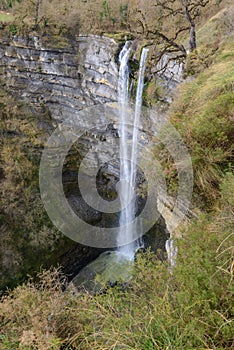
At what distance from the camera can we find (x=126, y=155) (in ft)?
38.8

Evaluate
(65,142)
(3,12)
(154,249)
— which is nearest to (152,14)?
(65,142)

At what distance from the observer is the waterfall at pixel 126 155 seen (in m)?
9.91

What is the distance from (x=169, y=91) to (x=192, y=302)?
706 centimetres

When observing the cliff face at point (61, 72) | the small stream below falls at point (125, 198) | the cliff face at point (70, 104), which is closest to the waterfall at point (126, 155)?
the small stream below falls at point (125, 198)

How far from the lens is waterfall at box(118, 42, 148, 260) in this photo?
9.91 meters

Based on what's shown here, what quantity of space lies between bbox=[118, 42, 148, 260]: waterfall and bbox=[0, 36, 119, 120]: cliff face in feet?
2.26

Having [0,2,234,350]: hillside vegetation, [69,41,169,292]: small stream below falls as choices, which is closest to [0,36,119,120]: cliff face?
[69,41,169,292]: small stream below falls

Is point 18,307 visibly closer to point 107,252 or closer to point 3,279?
point 3,279

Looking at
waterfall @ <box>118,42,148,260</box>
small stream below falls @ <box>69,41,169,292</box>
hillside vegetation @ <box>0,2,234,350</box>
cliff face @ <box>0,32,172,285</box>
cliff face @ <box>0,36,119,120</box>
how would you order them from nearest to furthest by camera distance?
hillside vegetation @ <box>0,2,234,350</box> → waterfall @ <box>118,42,148,260</box> → small stream below falls @ <box>69,41,169,292</box> → cliff face @ <box>0,32,172,285</box> → cliff face @ <box>0,36,119,120</box>

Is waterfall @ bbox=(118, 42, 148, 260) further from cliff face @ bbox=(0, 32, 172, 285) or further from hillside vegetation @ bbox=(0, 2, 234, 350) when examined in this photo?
hillside vegetation @ bbox=(0, 2, 234, 350)

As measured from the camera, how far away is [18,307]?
406 cm

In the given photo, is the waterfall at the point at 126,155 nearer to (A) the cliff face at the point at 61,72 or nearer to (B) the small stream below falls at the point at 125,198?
(B) the small stream below falls at the point at 125,198

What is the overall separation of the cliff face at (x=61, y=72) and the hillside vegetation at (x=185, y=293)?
234 inches

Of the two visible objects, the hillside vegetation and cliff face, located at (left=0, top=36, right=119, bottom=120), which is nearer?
the hillside vegetation
